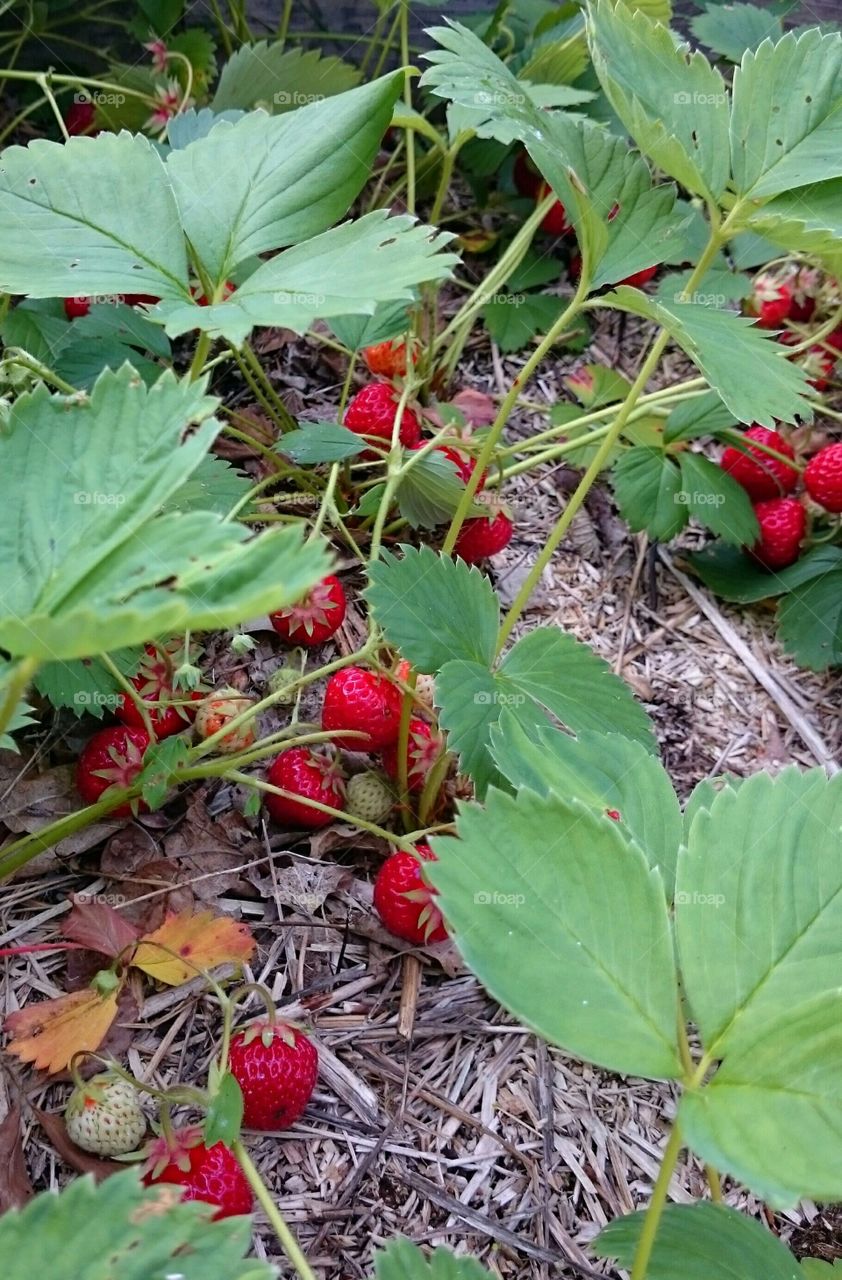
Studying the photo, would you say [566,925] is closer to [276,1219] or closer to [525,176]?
[276,1219]

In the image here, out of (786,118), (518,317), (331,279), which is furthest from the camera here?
(518,317)

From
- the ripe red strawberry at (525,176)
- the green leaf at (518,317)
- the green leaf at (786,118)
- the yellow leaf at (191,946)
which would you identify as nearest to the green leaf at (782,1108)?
the yellow leaf at (191,946)

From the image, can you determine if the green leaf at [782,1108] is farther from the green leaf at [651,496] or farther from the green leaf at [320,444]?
the green leaf at [651,496]

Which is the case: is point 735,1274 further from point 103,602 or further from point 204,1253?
point 103,602

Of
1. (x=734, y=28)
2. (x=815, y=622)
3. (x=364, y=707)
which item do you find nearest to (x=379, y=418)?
(x=364, y=707)

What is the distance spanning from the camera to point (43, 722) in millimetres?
1229

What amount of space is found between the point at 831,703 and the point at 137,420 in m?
1.12

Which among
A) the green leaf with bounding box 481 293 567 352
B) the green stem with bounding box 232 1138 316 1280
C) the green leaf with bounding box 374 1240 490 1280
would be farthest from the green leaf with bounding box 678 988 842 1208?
the green leaf with bounding box 481 293 567 352

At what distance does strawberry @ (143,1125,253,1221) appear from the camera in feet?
2.83

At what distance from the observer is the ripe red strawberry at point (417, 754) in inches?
47.0

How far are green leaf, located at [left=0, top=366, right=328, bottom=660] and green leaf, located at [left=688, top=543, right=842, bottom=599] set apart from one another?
41.2 inches

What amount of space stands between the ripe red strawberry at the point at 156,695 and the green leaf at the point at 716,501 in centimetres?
77

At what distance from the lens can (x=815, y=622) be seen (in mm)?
1518

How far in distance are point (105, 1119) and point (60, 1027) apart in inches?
4.6
